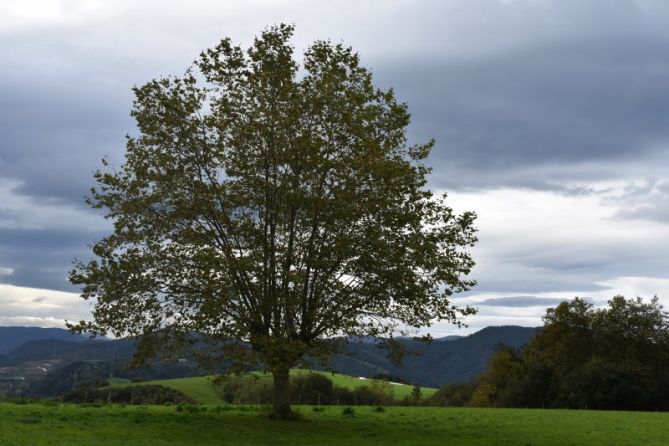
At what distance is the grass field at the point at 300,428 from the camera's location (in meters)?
30.0

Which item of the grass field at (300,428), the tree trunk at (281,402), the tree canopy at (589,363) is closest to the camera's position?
the grass field at (300,428)

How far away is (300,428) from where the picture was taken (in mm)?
35312

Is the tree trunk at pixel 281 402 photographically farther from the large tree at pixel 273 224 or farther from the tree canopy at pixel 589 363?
the tree canopy at pixel 589 363

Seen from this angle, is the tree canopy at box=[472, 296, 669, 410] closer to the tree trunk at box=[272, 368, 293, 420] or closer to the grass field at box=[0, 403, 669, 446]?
the grass field at box=[0, 403, 669, 446]

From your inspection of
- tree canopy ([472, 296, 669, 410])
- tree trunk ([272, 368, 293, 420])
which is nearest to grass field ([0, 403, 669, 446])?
tree trunk ([272, 368, 293, 420])

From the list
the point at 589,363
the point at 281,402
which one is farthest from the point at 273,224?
the point at 589,363

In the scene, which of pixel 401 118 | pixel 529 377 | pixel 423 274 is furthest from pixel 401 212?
pixel 529 377

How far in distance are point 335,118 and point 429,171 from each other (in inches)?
250

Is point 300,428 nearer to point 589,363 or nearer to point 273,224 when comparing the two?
point 273,224

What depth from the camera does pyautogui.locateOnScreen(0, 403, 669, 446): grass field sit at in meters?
30.0

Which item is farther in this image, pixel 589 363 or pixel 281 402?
pixel 589 363

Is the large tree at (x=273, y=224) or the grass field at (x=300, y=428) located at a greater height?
the large tree at (x=273, y=224)

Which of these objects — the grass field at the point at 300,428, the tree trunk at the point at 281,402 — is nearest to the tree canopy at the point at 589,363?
the grass field at the point at 300,428

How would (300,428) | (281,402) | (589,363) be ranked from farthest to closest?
(589,363) → (281,402) → (300,428)
